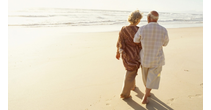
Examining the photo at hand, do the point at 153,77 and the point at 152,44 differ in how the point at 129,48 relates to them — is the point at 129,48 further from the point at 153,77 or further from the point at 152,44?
the point at 153,77

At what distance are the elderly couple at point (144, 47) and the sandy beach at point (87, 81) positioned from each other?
509 millimetres

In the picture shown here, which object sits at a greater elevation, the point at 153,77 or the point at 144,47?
the point at 144,47

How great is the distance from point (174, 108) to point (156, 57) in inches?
37.3

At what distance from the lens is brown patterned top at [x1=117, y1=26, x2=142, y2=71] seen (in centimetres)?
268

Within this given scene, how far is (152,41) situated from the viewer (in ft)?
8.21

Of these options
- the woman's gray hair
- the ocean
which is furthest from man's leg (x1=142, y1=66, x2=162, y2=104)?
the ocean

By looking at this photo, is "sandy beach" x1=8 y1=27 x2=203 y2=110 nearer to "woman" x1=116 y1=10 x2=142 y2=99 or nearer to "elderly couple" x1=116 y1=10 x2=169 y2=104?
"elderly couple" x1=116 y1=10 x2=169 y2=104

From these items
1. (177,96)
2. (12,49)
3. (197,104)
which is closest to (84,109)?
(177,96)

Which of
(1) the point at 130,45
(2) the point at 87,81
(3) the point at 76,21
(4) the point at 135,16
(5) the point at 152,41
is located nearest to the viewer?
(5) the point at 152,41

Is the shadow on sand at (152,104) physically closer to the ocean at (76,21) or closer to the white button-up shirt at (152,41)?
the white button-up shirt at (152,41)

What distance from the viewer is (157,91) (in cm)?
A: 330

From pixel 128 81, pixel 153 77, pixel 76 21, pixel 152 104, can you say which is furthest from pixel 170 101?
pixel 76 21

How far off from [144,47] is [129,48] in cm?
26

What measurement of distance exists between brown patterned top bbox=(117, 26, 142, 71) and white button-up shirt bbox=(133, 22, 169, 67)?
0.45 ft
